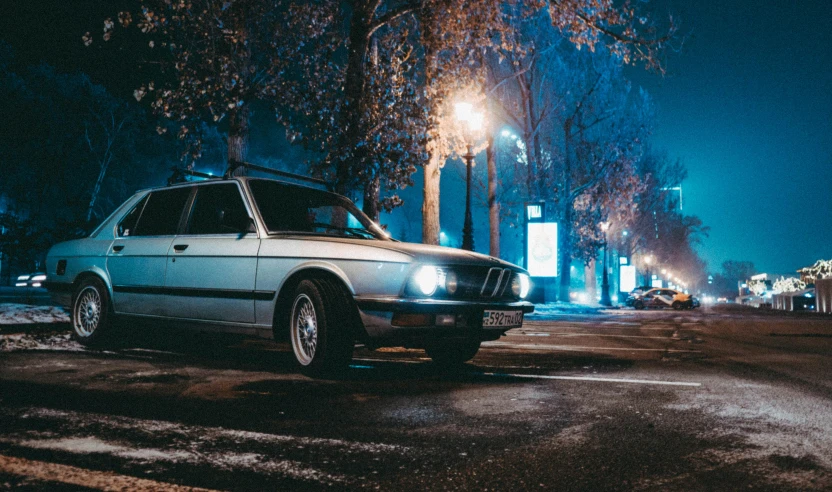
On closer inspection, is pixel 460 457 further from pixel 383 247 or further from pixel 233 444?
pixel 383 247

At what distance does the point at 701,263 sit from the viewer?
121750mm

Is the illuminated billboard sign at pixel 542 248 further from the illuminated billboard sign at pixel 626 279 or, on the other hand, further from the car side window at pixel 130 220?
the illuminated billboard sign at pixel 626 279

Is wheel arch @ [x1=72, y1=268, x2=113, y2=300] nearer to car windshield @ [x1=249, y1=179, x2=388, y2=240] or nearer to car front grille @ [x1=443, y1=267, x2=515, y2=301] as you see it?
car windshield @ [x1=249, y1=179, x2=388, y2=240]

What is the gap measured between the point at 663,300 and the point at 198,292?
3942cm

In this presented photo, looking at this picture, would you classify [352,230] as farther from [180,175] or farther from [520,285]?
[180,175]

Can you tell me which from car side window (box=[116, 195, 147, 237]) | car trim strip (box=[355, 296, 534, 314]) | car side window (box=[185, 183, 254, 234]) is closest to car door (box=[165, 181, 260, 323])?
car side window (box=[185, 183, 254, 234])

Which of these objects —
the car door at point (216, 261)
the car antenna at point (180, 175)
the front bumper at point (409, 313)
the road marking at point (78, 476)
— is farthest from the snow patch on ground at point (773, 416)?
the car antenna at point (180, 175)

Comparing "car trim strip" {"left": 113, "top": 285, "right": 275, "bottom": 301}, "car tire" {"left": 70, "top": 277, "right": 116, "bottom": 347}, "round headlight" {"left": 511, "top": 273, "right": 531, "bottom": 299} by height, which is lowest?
"car tire" {"left": 70, "top": 277, "right": 116, "bottom": 347}

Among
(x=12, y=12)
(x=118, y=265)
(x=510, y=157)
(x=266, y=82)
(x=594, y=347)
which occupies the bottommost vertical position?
(x=594, y=347)

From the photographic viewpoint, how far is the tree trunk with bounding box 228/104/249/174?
14039 millimetres

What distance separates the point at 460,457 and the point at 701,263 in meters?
131

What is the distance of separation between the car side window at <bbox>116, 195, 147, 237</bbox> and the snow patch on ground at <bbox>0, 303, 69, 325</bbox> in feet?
9.12

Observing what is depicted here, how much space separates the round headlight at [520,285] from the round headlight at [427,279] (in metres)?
1.20

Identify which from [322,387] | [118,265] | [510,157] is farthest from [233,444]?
[510,157]
